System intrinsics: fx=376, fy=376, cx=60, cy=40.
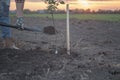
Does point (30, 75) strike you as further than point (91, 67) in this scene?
No

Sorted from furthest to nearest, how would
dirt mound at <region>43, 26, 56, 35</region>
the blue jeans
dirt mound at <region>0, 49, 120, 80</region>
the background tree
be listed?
dirt mound at <region>43, 26, 56, 35</region>, the blue jeans, the background tree, dirt mound at <region>0, 49, 120, 80</region>

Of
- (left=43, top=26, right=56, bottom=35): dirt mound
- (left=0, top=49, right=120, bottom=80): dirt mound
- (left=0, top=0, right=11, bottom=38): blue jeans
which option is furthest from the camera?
(left=43, top=26, right=56, bottom=35): dirt mound

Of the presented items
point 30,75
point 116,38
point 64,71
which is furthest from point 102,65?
point 116,38

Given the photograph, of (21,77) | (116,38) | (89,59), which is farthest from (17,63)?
(116,38)

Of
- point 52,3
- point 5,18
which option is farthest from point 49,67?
point 5,18

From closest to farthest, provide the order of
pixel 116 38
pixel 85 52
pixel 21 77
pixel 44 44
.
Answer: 1. pixel 21 77
2. pixel 85 52
3. pixel 44 44
4. pixel 116 38

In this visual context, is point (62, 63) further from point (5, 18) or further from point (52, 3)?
point (5, 18)

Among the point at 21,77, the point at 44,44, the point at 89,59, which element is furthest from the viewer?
the point at 44,44

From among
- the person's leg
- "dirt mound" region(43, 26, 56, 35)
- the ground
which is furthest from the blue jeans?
"dirt mound" region(43, 26, 56, 35)

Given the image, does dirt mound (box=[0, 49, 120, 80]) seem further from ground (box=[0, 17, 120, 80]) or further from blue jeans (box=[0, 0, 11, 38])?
blue jeans (box=[0, 0, 11, 38])

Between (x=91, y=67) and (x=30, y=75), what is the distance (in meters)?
1.18

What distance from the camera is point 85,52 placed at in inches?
324

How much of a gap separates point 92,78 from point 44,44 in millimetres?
3684

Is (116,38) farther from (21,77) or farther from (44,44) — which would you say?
(21,77)
